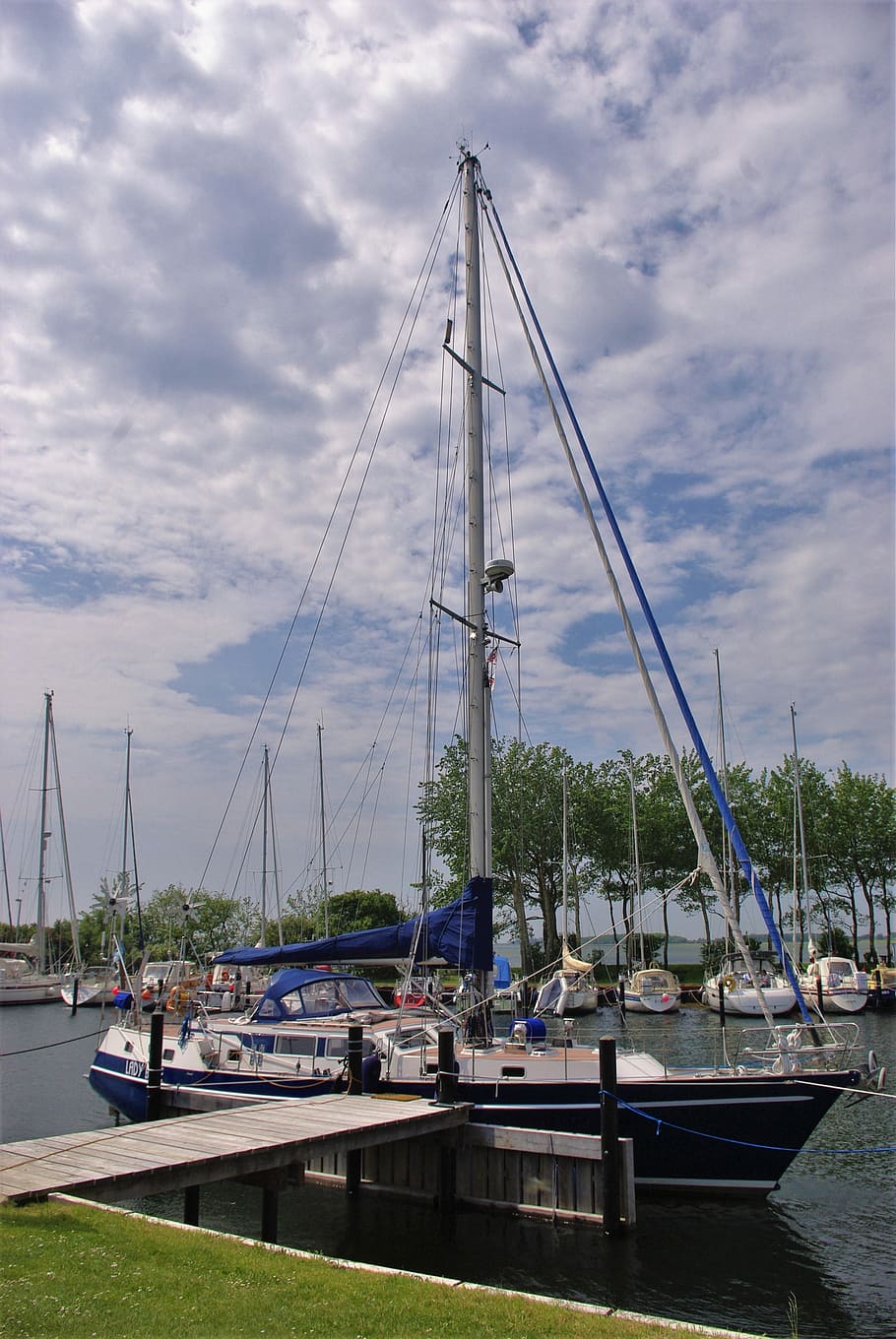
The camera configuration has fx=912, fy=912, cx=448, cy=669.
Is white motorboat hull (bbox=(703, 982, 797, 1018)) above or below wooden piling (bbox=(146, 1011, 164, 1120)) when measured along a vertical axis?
below

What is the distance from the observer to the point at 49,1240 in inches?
338

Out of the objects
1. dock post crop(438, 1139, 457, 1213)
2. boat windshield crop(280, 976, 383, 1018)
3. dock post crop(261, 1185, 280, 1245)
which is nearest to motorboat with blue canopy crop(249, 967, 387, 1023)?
boat windshield crop(280, 976, 383, 1018)

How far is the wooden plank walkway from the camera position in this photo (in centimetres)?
1076

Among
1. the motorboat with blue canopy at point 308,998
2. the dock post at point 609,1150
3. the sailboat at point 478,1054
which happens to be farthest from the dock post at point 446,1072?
the motorboat with blue canopy at point 308,998

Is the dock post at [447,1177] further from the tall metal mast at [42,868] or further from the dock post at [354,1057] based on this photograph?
the tall metal mast at [42,868]

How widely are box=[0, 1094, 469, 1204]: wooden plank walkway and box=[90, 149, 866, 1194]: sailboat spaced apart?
161cm

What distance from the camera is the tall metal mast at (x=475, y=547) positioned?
19750 millimetres

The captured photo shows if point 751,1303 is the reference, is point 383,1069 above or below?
above

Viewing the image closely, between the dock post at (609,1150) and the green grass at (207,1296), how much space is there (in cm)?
599

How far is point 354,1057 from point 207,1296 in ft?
32.4

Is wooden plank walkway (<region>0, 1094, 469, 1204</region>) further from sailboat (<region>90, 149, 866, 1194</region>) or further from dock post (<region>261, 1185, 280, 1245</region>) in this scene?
sailboat (<region>90, 149, 866, 1194</region>)

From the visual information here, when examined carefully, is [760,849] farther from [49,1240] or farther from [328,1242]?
[49,1240]

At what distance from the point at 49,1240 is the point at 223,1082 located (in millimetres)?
11511

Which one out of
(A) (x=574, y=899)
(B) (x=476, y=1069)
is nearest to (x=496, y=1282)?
(B) (x=476, y=1069)
